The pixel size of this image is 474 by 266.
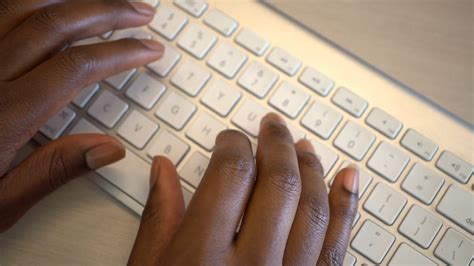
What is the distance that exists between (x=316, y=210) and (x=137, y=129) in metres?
0.22

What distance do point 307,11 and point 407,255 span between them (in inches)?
12.2

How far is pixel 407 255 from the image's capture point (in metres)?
0.43

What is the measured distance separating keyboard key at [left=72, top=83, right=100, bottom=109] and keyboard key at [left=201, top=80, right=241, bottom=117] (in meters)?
0.13

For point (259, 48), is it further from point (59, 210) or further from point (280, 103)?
point (59, 210)

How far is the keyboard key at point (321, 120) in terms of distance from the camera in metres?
0.47

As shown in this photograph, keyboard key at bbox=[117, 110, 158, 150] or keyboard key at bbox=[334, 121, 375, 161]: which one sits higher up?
keyboard key at bbox=[334, 121, 375, 161]

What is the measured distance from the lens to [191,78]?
49cm

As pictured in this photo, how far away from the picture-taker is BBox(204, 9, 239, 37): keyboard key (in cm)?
51

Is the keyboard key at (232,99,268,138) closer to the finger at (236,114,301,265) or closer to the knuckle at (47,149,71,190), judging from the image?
the finger at (236,114,301,265)

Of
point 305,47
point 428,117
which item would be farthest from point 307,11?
point 428,117

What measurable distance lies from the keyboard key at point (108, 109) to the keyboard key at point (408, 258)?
1.12 ft

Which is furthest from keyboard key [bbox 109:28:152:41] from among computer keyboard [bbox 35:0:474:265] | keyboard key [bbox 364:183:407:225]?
keyboard key [bbox 364:183:407:225]

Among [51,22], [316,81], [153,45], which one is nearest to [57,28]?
[51,22]

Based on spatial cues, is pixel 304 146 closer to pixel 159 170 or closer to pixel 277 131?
pixel 277 131
